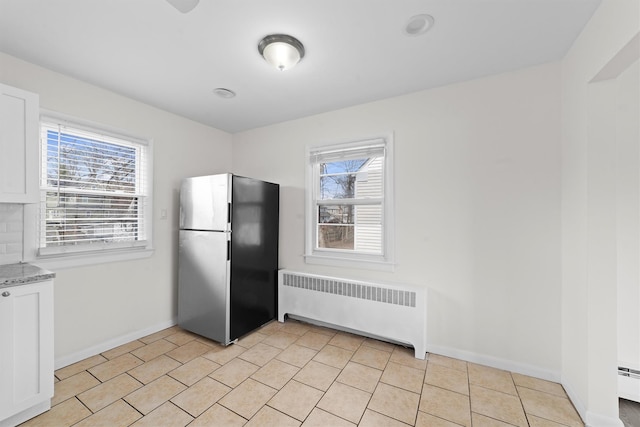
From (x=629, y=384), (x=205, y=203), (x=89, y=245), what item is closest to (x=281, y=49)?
(x=205, y=203)

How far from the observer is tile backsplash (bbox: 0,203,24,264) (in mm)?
1929

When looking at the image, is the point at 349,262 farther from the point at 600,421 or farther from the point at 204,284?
the point at 600,421

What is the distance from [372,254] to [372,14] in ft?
6.71

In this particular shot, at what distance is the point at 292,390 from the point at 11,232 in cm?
239

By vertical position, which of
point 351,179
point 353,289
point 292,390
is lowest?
point 292,390

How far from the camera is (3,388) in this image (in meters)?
1.51

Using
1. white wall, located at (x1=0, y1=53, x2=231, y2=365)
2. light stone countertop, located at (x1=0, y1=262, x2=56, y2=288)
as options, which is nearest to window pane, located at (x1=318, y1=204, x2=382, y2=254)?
white wall, located at (x1=0, y1=53, x2=231, y2=365)

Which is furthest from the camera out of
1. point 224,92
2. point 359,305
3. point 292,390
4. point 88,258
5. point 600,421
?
point 359,305

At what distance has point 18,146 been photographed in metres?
1.80

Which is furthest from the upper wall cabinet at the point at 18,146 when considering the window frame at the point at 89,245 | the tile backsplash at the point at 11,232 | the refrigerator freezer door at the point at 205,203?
the refrigerator freezer door at the point at 205,203

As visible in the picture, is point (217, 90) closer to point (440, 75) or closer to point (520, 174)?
point (440, 75)

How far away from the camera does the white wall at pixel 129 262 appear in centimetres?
220

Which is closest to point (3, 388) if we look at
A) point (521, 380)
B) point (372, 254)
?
point (372, 254)

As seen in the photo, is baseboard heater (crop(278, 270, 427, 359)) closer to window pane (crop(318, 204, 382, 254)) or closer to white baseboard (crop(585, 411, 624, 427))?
window pane (crop(318, 204, 382, 254))
